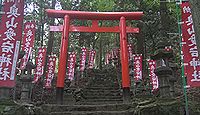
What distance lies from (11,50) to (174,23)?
1369cm

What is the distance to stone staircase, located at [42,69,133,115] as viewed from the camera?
7.10m

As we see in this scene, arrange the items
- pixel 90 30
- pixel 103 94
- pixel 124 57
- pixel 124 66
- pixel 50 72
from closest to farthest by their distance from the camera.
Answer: pixel 124 66
pixel 124 57
pixel 90 30
pixel 103 94
pixel 50 72

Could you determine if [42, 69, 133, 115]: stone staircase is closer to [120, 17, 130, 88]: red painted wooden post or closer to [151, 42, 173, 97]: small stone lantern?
[120, 17, 130, 88]: red painted wooden post

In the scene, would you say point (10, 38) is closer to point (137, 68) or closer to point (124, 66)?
point (124, 66)

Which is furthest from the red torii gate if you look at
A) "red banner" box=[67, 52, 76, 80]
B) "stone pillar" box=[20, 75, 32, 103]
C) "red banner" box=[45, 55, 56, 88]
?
"red banner" box=[67, 52, 76, 80]

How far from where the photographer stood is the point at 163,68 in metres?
7.61

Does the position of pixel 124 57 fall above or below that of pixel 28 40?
below

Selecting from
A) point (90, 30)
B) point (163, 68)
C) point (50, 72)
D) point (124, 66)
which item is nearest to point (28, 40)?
point (50, 72)

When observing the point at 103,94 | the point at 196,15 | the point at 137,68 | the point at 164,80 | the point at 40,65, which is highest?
the point at 196,15

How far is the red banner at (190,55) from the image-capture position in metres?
6.18

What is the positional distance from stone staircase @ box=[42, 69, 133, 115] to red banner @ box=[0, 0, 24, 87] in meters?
1.50

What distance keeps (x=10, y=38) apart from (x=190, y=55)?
506 cm

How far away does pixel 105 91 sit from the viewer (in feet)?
44.8

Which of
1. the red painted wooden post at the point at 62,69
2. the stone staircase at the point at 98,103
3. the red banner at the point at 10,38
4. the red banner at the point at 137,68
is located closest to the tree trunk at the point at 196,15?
the stone staircase at the point at 98,103
